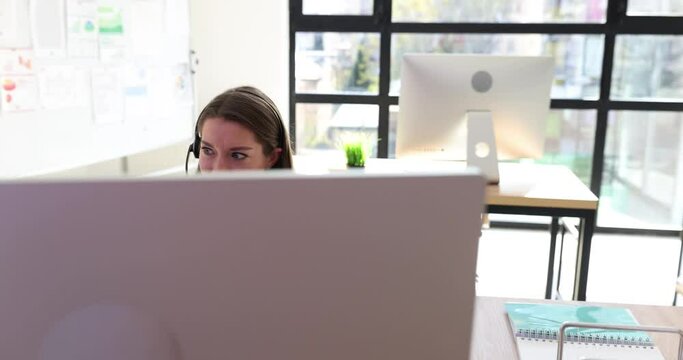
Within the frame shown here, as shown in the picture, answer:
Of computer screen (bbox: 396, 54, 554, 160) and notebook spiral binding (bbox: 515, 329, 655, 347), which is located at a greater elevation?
computer screen (bbox: 396, 54, 554, 160)

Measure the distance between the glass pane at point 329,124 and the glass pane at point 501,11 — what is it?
589 mm

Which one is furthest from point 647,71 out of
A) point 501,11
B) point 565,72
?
point 501,11

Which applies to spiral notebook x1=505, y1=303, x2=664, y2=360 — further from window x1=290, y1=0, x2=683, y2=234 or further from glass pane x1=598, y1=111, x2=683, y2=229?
glass pane x1=598, y1=111, x2=683, y2=229

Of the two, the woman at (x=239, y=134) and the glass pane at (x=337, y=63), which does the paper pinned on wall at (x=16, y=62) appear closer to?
the woman at (x=239, y=134)

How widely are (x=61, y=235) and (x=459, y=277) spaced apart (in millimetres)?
301

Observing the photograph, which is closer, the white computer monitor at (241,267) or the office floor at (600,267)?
the white computer monitor at (241,267)

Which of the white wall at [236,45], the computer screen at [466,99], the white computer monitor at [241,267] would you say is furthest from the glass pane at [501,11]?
the white computer monitor at [241,267]

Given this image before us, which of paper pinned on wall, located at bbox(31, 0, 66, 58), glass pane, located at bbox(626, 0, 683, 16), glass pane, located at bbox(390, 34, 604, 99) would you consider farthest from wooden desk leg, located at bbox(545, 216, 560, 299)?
paper pinned on wall, located at bbox(31, 0, 66, 58)

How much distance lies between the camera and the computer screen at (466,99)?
2285 millimetres

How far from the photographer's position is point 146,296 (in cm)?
48

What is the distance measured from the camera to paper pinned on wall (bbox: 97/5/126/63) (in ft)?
8.21

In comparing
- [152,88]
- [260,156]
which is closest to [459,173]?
[260,156]

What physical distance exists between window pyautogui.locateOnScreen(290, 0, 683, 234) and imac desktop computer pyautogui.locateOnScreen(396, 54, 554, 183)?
130 cm

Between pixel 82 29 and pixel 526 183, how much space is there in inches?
72.2
